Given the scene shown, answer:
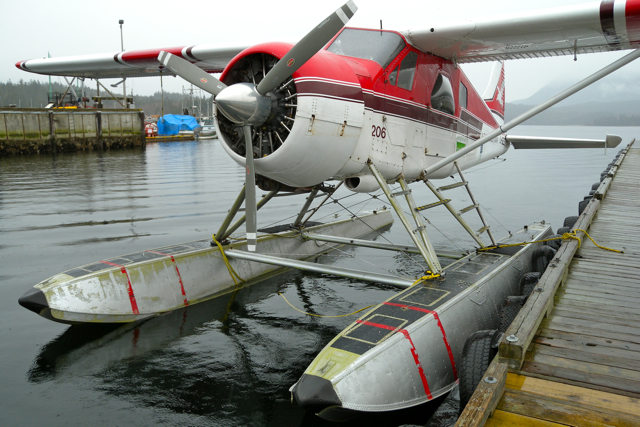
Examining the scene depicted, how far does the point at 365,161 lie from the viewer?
577cm

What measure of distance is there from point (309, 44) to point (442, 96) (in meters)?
3.24

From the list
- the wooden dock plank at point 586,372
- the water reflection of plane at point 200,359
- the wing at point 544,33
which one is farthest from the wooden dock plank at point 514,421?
the wing at point 544,33

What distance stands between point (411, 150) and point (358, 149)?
127cm

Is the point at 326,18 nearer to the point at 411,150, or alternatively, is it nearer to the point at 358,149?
the point at 358,149

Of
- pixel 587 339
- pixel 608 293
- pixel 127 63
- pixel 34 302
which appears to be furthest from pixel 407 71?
pixel 127 63

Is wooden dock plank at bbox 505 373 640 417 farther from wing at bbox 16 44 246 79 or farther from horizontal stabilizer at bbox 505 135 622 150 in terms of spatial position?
horizontal stabilizer at bbox 505 135 622 150

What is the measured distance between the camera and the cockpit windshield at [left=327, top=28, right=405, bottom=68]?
5977 mm

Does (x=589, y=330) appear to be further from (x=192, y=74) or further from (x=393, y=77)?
(x=192, y=74)

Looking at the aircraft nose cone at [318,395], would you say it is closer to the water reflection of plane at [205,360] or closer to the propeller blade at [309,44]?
the water reflection of plane at [205,360]

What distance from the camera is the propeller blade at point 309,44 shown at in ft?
15.1

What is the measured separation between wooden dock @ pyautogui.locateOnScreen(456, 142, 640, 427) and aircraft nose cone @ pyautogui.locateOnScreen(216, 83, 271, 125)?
118 inches

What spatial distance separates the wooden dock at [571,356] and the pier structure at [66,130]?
121 ft

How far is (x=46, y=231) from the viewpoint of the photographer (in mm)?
10594

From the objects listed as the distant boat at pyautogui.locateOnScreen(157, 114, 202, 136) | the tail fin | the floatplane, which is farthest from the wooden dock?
the distant boat at pyautogui.locateOnScreen(157, 114, 202, 136)
